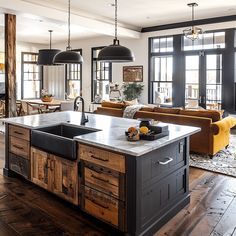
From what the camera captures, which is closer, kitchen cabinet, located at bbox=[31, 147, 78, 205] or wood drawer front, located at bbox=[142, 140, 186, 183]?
wood drawer front, located at bbox=[142, 140, 186, 183]

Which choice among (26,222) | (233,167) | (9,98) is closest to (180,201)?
(26,222)

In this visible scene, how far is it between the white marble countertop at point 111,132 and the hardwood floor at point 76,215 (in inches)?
32.4

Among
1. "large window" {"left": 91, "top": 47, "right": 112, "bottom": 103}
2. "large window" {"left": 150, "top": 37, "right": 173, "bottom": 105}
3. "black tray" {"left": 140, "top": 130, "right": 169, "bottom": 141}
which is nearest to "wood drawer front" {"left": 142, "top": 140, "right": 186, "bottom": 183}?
"black tray" {"left": 140, "top": 130, "right": 169, "bottom": 141}

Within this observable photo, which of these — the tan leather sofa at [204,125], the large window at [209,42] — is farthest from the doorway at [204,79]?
the tan leather sofa at [204,125]

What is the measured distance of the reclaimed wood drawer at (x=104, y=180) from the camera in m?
2.51

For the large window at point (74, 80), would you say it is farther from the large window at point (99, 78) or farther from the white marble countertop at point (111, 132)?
the white marble countertop at point (111, 132)

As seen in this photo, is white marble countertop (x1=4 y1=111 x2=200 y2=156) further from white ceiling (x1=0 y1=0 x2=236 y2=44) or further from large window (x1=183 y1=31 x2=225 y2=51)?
large window (x1=183 y1=31 x2=225 y2=51)

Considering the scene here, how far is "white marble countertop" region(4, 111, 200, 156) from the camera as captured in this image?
97.8 inches

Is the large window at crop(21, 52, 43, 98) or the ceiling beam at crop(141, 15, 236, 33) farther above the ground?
the ceiling beam at crop(141, 15, 236, 33)

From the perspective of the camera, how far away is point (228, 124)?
5.46 m

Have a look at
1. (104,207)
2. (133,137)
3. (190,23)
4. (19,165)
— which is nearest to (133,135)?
(133,137)

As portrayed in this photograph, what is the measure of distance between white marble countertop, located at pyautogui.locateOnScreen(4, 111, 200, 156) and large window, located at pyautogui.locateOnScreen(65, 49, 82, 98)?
25.8 feet

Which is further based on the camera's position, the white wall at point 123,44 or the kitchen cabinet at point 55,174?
the white wall at point 123,44

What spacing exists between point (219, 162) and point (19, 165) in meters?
3.30
